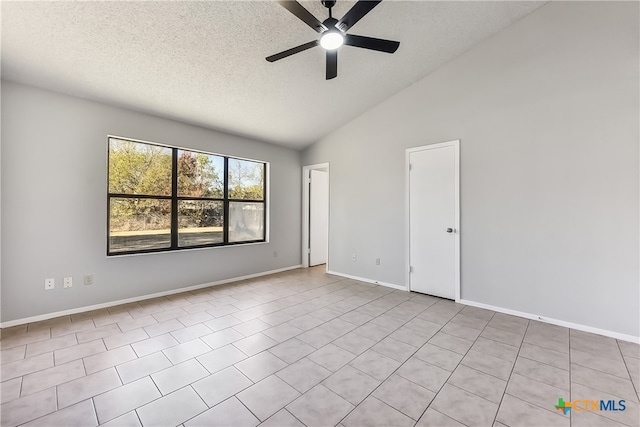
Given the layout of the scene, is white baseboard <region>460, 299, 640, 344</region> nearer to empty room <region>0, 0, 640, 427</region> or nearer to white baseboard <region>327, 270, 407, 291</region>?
empty room <region>0, 0, 640, 427</region>

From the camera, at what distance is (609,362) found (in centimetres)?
224

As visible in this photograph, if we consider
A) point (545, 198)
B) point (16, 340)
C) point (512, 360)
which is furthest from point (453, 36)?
point (16, 340)

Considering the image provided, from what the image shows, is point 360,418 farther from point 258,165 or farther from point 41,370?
point 258,165

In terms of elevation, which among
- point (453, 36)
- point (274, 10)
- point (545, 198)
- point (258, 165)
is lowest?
point (545, 198)

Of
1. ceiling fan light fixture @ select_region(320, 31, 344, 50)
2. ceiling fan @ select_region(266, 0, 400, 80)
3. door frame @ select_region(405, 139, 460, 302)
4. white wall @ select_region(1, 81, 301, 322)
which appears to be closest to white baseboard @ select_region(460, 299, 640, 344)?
door frame @ select_region(405, 139, 460, 302)

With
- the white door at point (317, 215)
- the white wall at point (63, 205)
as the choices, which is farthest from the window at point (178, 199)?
the white door at point (317, 215)

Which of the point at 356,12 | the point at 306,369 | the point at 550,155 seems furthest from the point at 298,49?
the point at 550,155

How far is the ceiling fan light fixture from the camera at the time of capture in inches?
85.9

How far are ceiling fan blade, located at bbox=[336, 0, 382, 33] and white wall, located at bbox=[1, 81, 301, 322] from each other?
115 inches

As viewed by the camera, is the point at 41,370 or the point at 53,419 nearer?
the point at 53,419

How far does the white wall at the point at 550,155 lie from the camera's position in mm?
2662

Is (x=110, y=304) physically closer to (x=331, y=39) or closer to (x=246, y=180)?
(x=246, y=180)

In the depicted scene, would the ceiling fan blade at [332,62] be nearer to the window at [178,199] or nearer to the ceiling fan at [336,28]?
the ceiling fan at [336,28]

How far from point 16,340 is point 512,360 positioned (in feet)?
14.3
